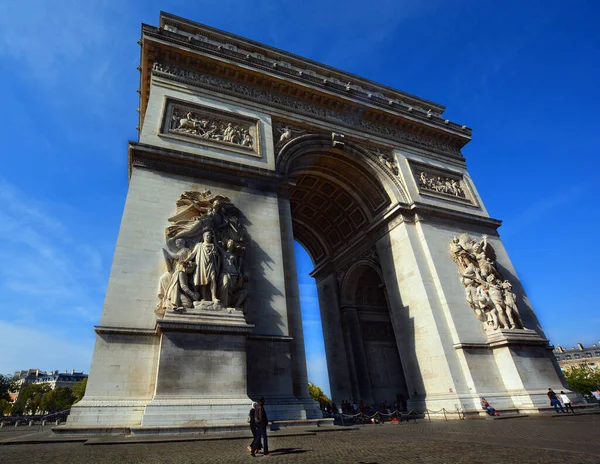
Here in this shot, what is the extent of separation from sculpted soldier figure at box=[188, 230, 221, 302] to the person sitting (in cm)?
974

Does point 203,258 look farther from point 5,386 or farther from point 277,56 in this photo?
point 5,386

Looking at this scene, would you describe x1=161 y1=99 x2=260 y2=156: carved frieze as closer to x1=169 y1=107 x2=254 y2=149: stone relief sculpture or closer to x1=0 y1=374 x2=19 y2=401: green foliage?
x1=169 y1=107 x2=254 y2=149: stone relief sculpture

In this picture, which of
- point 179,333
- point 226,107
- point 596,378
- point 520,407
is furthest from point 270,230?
point 596,378

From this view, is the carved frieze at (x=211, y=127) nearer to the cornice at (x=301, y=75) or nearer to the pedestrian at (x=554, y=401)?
the cornice at (x=301, y=75)

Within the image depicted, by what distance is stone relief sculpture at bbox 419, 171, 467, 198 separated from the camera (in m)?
18.4

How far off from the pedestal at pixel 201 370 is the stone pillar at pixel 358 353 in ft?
34.9

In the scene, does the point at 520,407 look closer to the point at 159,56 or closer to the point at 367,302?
the point at 367,302

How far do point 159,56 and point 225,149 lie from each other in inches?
202

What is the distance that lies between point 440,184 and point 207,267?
13.9m

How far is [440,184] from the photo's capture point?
19.0 metres

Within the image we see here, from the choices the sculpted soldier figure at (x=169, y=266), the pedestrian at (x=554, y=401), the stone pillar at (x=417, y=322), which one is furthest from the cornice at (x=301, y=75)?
the pedestrian at (x=554, y=401)

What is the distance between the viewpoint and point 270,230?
12.7m

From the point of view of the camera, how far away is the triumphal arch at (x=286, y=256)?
9.06 meters

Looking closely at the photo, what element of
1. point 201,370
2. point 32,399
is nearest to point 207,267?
point 201,370
